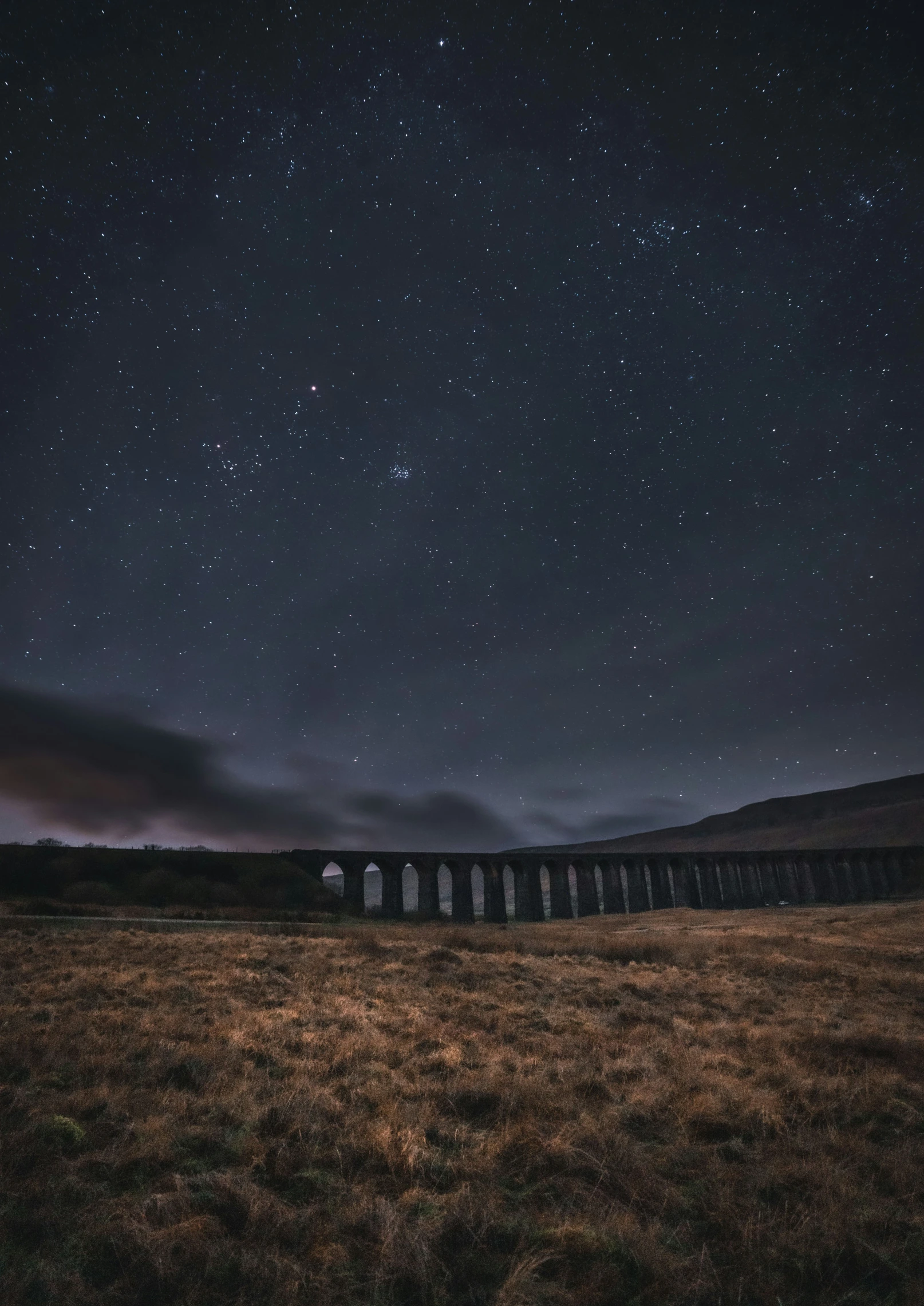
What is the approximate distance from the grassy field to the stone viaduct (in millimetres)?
51698

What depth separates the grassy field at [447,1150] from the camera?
3.88 meters

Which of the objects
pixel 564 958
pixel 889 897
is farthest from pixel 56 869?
pixel 889 897

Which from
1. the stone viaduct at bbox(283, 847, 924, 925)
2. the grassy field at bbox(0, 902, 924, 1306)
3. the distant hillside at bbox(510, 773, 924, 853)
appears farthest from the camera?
the distant hillside at bbox(510, 773, 924, 853)

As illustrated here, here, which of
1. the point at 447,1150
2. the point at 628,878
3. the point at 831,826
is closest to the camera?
the point at 447,1150

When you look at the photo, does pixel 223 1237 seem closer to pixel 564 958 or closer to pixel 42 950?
pixel 42 950

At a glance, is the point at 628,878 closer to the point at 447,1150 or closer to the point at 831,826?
the point at 447,1150

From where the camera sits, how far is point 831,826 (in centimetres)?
16500

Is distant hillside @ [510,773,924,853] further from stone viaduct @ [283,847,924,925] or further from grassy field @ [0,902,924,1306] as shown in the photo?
grassy field @ [0,902,924,1306]

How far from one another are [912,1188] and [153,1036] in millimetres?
8933

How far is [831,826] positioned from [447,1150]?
194 meters

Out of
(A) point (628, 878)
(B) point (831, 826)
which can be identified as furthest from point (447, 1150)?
(B) point (831, 826)

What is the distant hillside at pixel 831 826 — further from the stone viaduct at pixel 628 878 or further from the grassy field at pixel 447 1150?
the grassy field at pixel 447 1150

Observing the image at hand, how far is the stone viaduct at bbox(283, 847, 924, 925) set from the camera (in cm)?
6300

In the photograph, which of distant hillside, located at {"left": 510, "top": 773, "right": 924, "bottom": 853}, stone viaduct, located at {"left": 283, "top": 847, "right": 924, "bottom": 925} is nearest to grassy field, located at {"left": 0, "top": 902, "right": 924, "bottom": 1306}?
stone viaduct, located at {"left": 283, "top": 847, "right": 924, "bottom": 925}
